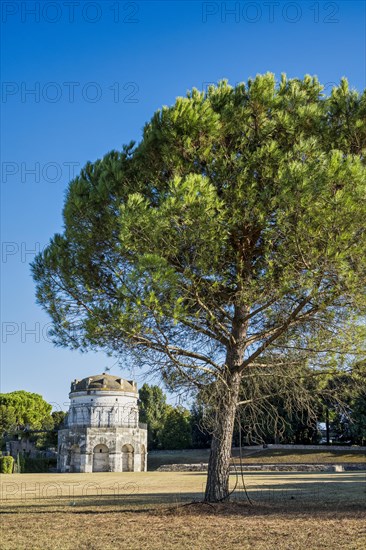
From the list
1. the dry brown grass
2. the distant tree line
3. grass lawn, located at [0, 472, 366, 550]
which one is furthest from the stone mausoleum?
grass lawn, located at [0, 472, 366, 550]

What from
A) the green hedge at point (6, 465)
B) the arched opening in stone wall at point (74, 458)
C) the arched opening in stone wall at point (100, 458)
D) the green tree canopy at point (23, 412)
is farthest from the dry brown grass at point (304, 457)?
the green tree canopy at point (23, 412)

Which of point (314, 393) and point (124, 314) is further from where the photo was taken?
point (314, 393)

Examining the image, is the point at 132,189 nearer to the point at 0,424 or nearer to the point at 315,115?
the point at 315,115

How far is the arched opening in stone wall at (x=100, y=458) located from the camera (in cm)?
5125

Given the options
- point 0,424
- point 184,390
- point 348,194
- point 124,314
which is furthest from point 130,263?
point 0,424

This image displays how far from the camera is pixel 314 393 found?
47.5ft

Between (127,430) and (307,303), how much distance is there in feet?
145

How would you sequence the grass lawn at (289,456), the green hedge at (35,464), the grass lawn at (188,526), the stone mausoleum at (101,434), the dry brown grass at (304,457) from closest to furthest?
the grass lawn at (188,526), the dry brown grass at (304,457), the grass lawn at (289,456), the green hedge at (35,464), the stone mausoleum at (101,434)

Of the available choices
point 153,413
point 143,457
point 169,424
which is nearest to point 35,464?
point 143,457

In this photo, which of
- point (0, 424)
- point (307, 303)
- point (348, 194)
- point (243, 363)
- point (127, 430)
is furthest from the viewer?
point (0, 424)

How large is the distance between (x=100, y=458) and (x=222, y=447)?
140 ft

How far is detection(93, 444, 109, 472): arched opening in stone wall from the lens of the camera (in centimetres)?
5125

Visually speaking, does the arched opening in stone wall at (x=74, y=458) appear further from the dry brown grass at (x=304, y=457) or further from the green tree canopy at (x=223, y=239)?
the green tree canopy at (x=223, y=239)

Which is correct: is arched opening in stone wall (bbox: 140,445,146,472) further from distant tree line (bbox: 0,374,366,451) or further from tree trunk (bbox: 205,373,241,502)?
tree trunk (bbox: 205,373,241,502)
